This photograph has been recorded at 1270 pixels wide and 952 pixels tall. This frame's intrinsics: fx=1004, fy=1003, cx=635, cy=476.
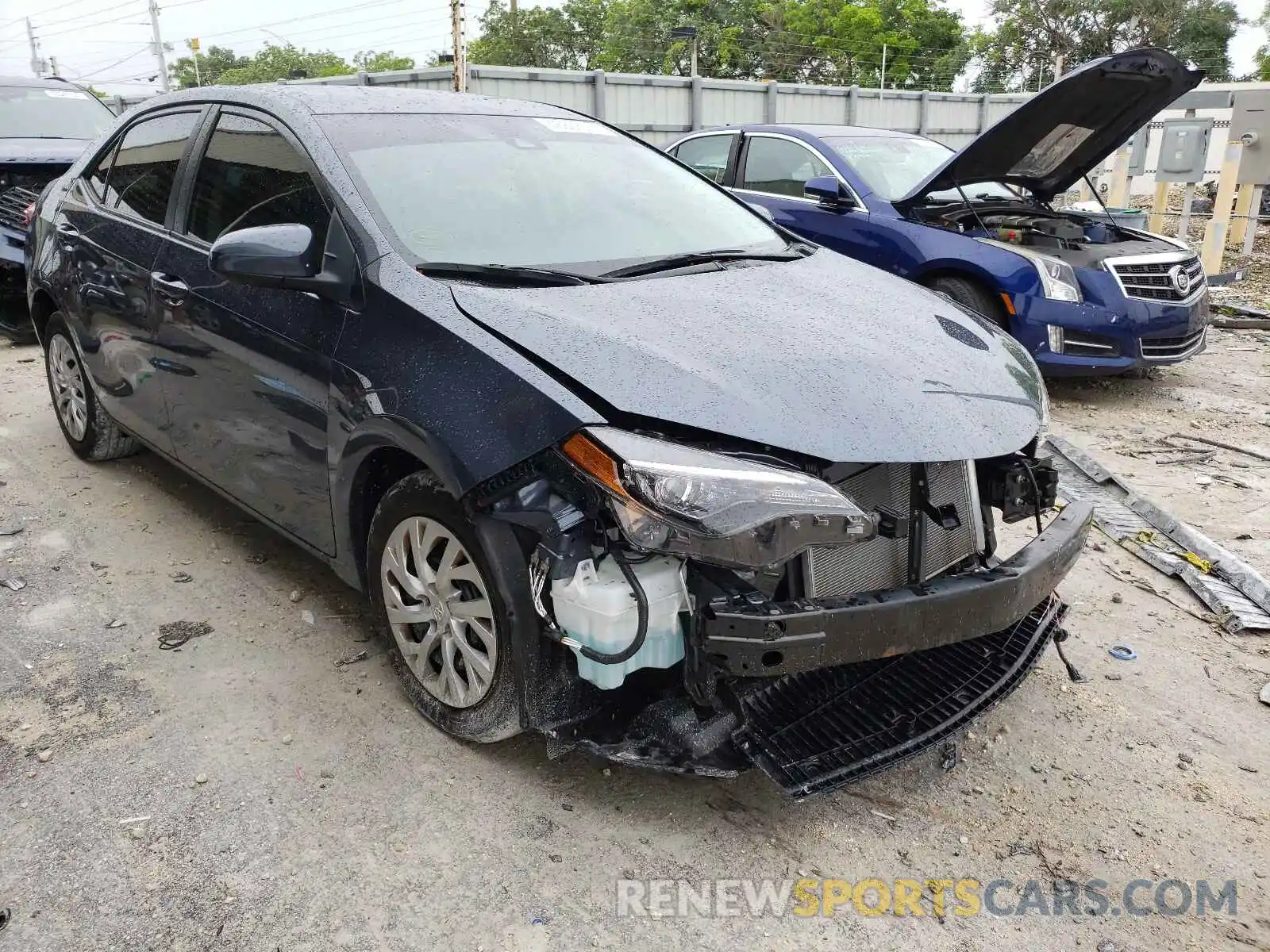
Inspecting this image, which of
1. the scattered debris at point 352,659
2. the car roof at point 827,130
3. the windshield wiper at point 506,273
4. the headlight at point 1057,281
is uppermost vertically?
the car roof at point 827,130

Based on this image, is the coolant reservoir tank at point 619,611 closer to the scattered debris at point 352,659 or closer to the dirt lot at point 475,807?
the dirt lot at point 475,807

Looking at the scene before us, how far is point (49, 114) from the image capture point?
871 cm

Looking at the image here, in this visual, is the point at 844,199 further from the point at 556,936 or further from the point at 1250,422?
the point at 556,936

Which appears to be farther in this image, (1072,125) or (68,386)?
(1072,125)

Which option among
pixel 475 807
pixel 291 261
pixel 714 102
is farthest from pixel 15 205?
pixel 714 102

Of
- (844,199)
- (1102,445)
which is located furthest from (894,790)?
(844,199)

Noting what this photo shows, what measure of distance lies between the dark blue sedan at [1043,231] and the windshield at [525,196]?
299 cm

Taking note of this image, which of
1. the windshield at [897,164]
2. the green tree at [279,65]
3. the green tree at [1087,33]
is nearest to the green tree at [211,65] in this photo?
Answer: the green tree at [279,65]

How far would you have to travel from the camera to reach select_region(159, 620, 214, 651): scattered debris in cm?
335

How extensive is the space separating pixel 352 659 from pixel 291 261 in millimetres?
1291

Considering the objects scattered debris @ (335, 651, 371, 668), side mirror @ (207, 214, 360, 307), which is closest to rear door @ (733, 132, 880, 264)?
side mirror @ (207, 214, 360, 307)

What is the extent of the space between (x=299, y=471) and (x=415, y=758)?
0.95 meters

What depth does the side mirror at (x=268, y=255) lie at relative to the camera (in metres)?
2.73

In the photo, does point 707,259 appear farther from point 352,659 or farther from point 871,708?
point 352,659
